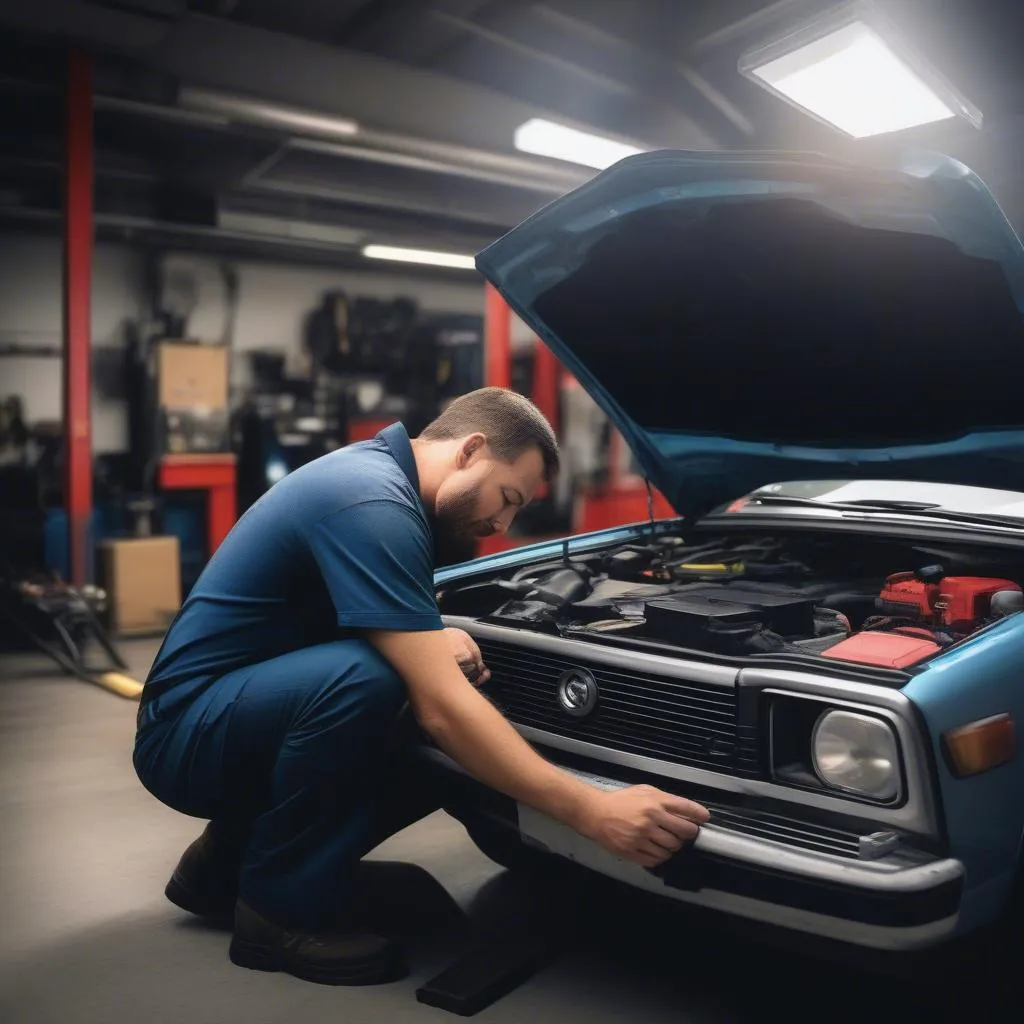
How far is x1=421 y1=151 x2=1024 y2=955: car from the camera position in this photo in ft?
4.39

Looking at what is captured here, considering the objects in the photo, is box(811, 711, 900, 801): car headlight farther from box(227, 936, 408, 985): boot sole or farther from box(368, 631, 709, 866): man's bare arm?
box(227, 936, 408, 985): boot sole

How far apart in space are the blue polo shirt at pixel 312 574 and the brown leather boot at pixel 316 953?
0.44m

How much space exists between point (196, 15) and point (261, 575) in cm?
434

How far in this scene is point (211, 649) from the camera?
1.78m

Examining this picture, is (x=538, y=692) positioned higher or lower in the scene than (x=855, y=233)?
lower

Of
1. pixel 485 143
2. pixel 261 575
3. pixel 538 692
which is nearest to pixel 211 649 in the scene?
pixel 261 575

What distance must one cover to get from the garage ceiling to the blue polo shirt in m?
3.48

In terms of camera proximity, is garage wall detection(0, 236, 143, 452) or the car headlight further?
garage wall detection(0, 236, 143, 452)

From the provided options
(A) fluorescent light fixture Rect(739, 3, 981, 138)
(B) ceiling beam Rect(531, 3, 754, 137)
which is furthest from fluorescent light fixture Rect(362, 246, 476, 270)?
(A) fluorescent light fixture Rect(739, 3, 981, 138)

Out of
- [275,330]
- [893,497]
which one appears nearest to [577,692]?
[893,497]

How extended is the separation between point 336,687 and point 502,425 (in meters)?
0.57

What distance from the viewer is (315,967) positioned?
171 cm

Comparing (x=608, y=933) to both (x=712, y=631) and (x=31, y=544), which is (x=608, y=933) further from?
(x=31, y=544)

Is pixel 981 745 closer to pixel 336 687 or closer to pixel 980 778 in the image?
pixel 980 778
